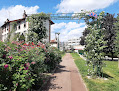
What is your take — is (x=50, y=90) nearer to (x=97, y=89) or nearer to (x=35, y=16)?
(x=97, y=89)

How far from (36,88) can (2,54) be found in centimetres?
256

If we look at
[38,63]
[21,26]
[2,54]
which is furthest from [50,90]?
[21,26]

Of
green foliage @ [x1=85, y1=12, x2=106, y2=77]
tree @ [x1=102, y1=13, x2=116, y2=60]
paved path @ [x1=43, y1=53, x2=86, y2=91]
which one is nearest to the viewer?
paved path @ [x1=43, y1=53, x2=86, y2=91]

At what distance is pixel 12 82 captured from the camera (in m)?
2.81

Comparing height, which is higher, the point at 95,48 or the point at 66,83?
the point at 95,48

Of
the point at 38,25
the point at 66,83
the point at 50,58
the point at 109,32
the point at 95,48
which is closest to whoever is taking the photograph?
the point at 66,83

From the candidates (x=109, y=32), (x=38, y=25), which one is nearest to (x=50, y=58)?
(x=38, y=25)

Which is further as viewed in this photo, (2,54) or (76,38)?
(76,38)

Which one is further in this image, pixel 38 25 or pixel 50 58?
pixel 38 25

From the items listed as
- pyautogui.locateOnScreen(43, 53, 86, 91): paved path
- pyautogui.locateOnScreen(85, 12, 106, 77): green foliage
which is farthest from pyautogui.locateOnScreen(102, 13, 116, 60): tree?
pyautogui.locateOnScreen(43, 53, 86, 91): paved path

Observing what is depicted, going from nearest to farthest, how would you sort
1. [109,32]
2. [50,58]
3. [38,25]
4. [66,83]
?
[66,83] < [50,58] < [38,25] < [109,32]

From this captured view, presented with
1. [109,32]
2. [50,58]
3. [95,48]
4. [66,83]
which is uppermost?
[109,32]

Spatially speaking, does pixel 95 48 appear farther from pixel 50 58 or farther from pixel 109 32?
pixel 109 32

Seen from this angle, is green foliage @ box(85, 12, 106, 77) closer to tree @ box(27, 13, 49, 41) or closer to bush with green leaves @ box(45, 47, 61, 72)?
bush with green leaves @ box(45, 47, 61, 72)
